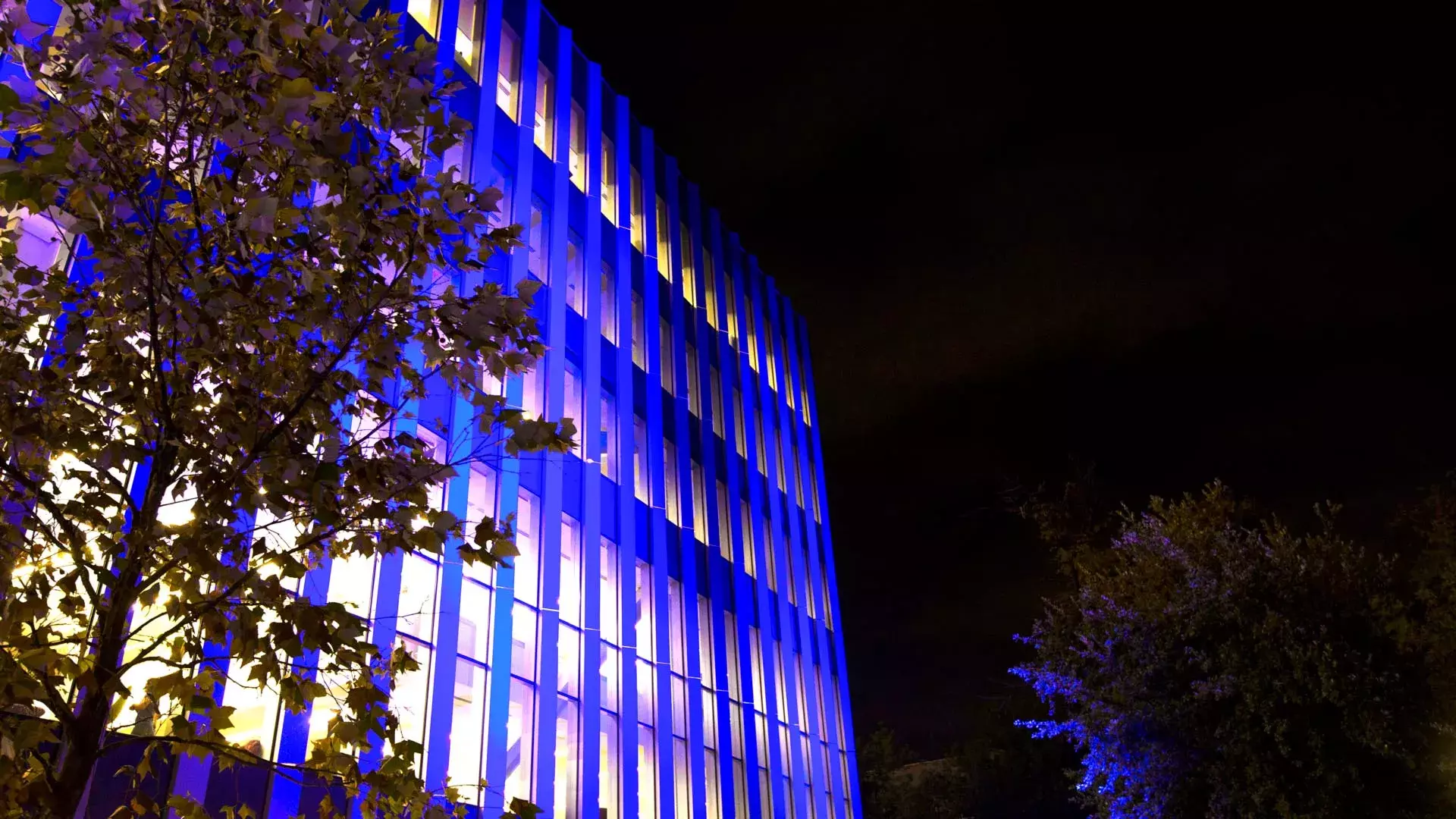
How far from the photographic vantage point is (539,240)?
1841cm

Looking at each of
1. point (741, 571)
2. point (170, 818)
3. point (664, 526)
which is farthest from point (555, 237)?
point (170, 818)

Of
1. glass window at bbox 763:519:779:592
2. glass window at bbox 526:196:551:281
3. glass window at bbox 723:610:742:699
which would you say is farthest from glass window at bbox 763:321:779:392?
glass window at bbox 526:196:551:281

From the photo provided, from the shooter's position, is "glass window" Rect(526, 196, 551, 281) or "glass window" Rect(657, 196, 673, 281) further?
"glass window" Rect(657, 196, 673, 281)

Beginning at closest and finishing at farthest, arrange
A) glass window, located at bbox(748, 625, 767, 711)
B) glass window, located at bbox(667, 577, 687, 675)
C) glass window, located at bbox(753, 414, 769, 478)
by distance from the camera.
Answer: glass window, located at bbox(667, 577, 687, 675)
glass window, located at bbox(748, 625, 767, 711)
glass window, located at bbox(753, 414, 769, 478)

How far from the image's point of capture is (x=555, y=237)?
1817cm

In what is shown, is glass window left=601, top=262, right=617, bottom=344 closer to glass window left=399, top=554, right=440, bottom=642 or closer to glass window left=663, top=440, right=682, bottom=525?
glass window left=663, top=440, right=682, bottom=525

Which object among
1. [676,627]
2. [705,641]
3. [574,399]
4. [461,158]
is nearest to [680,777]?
[676,627]

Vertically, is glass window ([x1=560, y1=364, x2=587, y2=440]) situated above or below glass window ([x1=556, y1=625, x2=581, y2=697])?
above

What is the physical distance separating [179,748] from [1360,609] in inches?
1044

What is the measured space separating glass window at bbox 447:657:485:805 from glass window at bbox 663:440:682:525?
7369 mm

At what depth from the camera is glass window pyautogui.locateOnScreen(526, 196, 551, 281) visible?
17969mm

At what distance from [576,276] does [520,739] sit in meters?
9.11

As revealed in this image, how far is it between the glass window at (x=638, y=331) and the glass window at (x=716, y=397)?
3437mm

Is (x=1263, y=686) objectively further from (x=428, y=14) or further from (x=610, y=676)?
(x=428, y=14)
